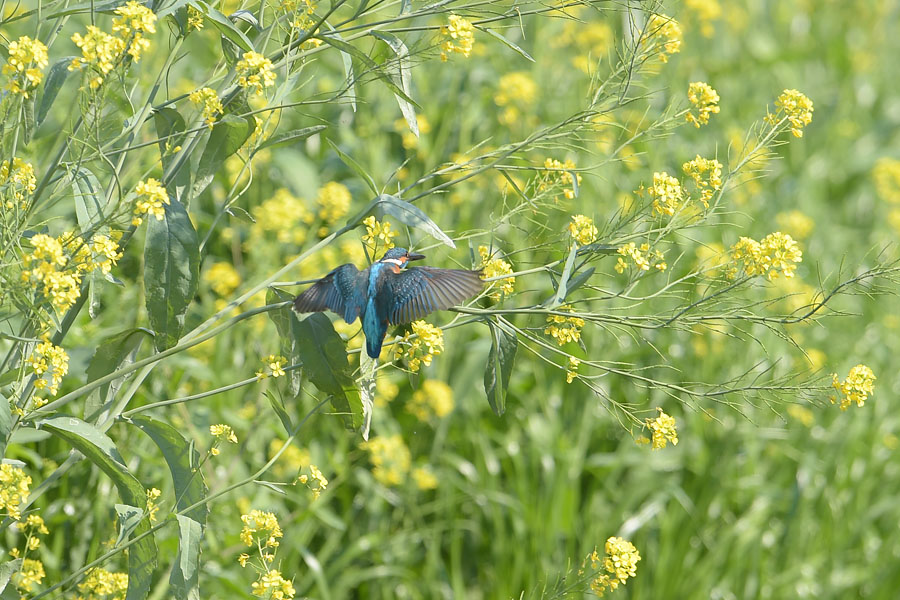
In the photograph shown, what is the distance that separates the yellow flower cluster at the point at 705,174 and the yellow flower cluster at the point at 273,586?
94 cm

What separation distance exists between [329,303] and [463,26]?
496 millimetres

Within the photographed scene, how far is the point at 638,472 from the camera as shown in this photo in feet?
12.1

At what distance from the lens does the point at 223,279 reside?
3156 millimetres

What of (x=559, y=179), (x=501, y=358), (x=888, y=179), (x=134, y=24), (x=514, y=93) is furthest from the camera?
(x=888, y=179)

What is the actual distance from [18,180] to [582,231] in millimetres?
905

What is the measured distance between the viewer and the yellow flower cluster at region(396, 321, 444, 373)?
5.30 feet

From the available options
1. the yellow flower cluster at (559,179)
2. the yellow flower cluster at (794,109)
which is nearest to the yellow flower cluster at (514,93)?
the yellow flower cluster at (559,179)

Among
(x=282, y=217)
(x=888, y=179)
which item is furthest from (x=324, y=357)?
(x=888, y=179)

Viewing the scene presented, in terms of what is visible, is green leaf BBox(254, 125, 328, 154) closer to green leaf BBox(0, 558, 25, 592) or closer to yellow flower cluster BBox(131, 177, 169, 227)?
yellow flower cluster BBox(131, 177, 169, 227)

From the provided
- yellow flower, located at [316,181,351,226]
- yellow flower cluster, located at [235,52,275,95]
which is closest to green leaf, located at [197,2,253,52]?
yellow flower cluster, located at [235,52,275,95]

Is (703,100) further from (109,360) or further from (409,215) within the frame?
(109,360)

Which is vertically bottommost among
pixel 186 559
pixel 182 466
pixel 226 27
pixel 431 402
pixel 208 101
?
pixel 431 402

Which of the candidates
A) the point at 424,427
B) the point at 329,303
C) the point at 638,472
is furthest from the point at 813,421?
the point at 329,303

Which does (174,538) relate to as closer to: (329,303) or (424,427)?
(329,303)
